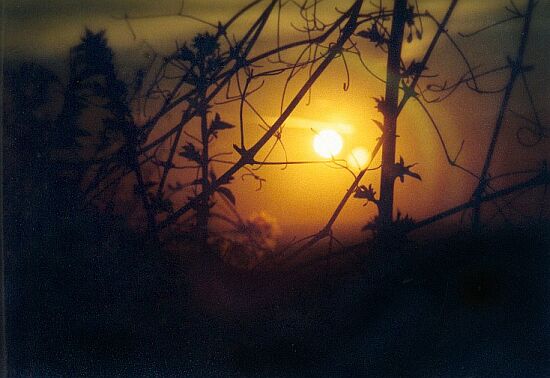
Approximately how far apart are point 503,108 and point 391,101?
1.65 ft

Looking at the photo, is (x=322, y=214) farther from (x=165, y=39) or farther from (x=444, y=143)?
(x=165, y=39)

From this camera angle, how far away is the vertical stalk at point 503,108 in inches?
106

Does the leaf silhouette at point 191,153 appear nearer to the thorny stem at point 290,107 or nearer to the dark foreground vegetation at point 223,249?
the dark foreground vegetation at point 223,249

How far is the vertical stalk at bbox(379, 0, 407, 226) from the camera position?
8.78ft

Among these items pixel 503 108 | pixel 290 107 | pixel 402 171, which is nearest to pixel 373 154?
pixel 402 171

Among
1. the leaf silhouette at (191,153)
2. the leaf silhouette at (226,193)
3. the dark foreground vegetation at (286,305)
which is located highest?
the leaf silhouette at (191,153)

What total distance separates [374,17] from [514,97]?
0.71 metres

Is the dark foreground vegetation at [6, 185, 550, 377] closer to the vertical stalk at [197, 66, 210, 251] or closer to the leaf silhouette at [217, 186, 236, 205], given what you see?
the vertical stalk at [197, 66, 210, 251]

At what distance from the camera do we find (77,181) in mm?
2863

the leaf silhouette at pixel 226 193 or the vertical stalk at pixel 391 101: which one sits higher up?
the vertical stalk at pixel 391 101

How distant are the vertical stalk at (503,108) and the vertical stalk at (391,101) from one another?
39 centimetres

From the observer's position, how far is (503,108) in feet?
9.01

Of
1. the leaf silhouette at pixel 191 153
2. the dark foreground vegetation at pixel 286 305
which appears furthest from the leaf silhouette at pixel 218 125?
the dark foreground vegetation at pixel 286 305

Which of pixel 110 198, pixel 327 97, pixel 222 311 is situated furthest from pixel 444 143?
pixel 110 198
